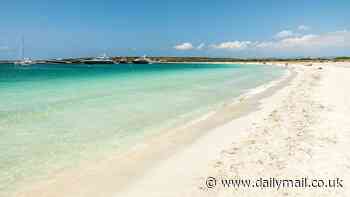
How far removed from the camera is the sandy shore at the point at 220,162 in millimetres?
4695

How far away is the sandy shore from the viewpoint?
15.4ft

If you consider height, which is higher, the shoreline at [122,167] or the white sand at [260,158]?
the white sand at [260,158]

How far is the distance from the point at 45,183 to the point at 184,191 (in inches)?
99.0

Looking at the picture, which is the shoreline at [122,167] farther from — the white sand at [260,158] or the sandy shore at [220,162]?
the white sand at [260,158]

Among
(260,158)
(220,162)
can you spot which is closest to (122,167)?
(220,162)

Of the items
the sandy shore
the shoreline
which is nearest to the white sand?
the sandy shore

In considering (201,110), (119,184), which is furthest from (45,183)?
(201,110)

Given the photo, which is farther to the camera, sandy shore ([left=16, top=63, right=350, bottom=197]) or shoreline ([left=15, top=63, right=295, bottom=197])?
shoreline ([left=15, top=63, right=295, bottom=197])

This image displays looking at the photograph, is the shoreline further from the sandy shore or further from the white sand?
the white sand

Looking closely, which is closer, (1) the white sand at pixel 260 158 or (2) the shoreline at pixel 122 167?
(1) the white sand at pixel 260 158

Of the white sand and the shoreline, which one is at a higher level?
the white sand

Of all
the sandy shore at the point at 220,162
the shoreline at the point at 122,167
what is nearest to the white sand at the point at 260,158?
the sandy shore at the point at 220,162

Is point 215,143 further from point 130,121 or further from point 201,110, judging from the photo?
point 201,110

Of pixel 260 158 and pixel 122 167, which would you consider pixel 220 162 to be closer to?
pixel 260 158
